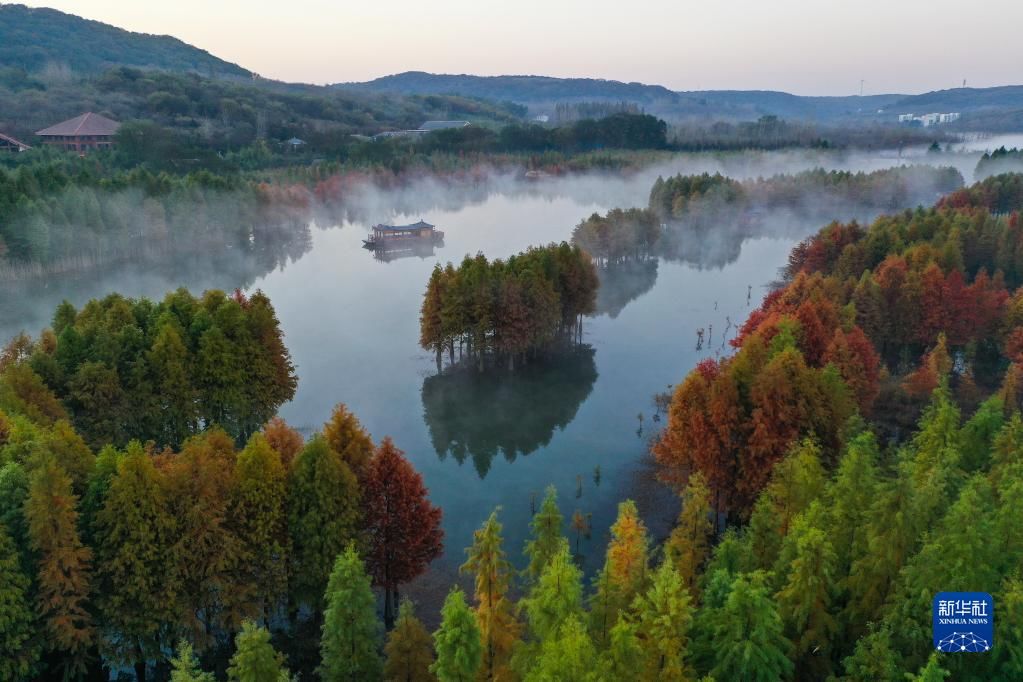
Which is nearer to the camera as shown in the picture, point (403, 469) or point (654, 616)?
point (654, 616)

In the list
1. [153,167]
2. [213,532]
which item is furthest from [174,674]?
[153,167]

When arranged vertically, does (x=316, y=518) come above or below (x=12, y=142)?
below

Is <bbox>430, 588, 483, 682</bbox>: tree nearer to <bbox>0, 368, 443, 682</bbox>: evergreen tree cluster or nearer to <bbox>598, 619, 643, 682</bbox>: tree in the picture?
<bbox>0, 368, 443, 682</bbox>: evergreen tree cluster

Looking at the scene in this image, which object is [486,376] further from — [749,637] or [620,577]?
[749,637]

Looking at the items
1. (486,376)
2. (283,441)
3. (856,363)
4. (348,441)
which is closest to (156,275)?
(486,376)

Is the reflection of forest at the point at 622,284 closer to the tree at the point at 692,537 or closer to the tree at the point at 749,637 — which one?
the tree at the point at 692,537

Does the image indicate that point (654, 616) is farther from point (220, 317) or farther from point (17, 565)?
point (220, 317)

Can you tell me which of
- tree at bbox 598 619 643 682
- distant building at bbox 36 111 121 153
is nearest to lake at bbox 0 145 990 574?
tree at bbox 598 619 643 682

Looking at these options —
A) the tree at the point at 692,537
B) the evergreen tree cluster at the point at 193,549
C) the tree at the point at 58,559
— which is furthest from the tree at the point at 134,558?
the tree at the point at 692,537
